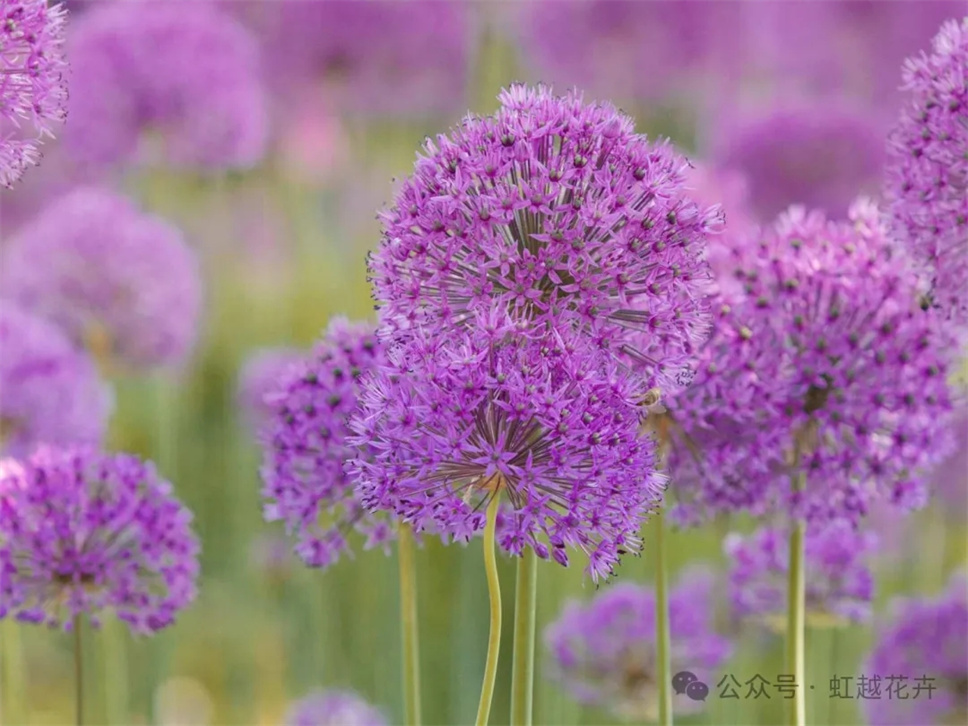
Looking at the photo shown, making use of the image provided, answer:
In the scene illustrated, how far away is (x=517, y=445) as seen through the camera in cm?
123

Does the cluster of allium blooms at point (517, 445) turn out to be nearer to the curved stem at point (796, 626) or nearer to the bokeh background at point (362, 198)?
the curved stem at point (796, 626)

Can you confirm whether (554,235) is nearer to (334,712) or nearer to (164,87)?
(334,712)

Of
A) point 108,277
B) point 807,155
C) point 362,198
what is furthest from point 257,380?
point 807,155

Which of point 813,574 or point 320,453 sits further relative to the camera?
point 813,574

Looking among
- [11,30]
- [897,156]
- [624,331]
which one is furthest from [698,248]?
[11,30]

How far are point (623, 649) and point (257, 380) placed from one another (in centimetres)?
112

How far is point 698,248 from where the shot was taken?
1.38 meters

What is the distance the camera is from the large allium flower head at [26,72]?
4.34ft

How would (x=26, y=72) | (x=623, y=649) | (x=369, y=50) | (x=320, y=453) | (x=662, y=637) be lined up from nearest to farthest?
(x=26, y=72), (x=320, y=453), (x=662, y=637), (x=623, y=649), (x=369, y=50)

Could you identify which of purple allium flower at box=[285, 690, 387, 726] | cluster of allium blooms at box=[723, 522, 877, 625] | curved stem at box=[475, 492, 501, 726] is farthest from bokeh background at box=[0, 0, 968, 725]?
curved stem at box=[475, 492, 501, 726]

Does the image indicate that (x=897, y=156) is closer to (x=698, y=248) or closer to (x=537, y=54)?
(x=698, y=248)

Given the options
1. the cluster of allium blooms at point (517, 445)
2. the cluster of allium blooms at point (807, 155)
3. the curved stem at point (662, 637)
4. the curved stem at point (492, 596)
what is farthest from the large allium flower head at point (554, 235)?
the cluster of allium blooms at point (807, 155)

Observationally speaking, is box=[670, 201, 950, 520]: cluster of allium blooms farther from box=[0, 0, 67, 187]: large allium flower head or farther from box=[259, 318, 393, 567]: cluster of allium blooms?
box=[0, 0, 67, 187]: large allium flower head

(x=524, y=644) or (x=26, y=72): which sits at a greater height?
(x=26, y=72)
